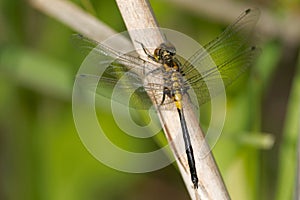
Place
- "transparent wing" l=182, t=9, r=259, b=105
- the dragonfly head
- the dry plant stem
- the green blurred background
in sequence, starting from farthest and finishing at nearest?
the green blurred background
"transparent wing" l=182, t=9, r=259, b=105
the dragonfly head
the dry plant stem

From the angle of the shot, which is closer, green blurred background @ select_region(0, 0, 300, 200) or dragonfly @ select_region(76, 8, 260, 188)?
dragonfly @ select_region(76, 8, 260, 188)

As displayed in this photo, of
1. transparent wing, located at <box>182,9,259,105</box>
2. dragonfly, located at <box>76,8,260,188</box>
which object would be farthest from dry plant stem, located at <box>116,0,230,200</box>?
transparent wing, located at <box>182,9,259,105</box>

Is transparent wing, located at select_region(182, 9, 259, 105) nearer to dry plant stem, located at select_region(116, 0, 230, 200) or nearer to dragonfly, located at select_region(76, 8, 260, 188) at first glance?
dragonfly, located at select_region(76, 8, 260, 188)

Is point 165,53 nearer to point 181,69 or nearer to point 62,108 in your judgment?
point 181,69

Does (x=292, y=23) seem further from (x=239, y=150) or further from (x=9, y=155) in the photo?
(x=9, y=155)

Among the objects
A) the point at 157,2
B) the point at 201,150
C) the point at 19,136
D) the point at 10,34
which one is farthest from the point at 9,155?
the point at 201,150
